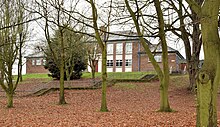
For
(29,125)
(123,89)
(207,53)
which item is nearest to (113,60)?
(123,89)

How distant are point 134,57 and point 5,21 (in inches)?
1628

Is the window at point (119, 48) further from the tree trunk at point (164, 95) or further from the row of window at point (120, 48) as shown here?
the tree trunk at point (164, 95)

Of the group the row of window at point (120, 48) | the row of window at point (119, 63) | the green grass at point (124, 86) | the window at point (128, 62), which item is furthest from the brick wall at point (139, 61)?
the green grass at point (124, 86)

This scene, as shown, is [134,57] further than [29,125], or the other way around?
[134,57]

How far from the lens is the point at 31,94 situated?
94.1 feet

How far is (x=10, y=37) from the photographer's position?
18.7 metres

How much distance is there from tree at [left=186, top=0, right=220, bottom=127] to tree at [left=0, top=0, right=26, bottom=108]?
1356 centimetres

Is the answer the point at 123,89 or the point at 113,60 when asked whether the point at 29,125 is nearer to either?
the point at 123,89

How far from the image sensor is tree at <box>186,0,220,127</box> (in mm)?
5977

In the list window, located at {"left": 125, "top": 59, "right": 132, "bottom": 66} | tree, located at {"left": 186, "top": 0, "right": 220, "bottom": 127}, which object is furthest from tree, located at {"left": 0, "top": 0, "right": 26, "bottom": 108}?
window, located at {"left": 125, "top": 59, "right": 132, "bottom": 66}

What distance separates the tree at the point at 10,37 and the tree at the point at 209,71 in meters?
13.6

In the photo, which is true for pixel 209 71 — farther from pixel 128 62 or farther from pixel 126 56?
pixel 126 56

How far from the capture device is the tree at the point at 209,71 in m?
5.98

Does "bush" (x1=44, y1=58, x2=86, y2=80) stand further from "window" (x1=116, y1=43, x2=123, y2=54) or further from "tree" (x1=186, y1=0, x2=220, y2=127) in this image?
"tree" (x1=186, y1=0, x2=220, y2=127)
